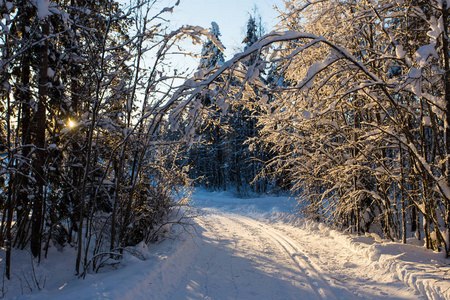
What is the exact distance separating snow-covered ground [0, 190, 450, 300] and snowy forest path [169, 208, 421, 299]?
2 cm

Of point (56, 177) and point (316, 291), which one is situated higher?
point (56, 177)

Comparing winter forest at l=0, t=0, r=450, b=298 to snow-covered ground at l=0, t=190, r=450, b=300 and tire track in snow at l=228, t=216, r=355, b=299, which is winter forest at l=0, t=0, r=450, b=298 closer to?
snow-covered ground at l=0, t=190, r=450, b=300

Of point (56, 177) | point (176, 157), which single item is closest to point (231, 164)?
point (176, 157)

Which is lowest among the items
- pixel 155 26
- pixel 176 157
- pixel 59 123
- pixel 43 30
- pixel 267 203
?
pixel 267 203

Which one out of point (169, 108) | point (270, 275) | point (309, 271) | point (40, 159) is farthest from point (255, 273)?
point (40, 159)

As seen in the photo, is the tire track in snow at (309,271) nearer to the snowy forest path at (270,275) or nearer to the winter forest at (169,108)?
the snowy forest path at (270,275)

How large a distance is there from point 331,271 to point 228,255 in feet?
8.80

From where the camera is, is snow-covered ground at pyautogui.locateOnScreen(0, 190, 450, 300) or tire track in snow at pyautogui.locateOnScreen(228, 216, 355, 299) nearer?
snow-covered ground at pyautogui.locateOnScreen(0, 190, 450, 300)

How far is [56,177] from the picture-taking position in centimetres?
668

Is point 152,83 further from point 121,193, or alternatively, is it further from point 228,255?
point 228,255

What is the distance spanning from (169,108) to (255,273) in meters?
3.96

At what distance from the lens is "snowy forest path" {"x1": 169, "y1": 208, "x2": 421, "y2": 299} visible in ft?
15.4

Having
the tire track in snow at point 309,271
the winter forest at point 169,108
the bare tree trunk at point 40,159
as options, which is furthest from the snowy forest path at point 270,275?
the bare tree trunk at point 40,159

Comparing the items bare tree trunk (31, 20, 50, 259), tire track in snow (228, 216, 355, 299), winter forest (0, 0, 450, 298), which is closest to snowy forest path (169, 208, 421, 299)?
tire track in snow (228, 216, 355, 299)
